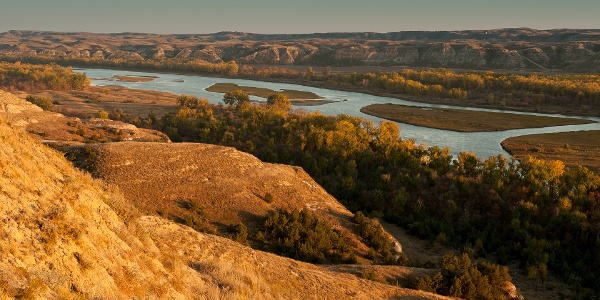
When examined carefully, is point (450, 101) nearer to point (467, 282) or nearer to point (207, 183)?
point (207, 183)

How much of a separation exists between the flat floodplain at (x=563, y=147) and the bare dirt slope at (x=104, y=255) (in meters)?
57.3

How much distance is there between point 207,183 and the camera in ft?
114

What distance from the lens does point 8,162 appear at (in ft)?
47.3

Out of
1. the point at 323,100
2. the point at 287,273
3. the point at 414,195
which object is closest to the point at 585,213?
the point at 414,195

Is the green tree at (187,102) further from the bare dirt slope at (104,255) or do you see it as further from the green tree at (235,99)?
the bare dirt slope at (104,255)

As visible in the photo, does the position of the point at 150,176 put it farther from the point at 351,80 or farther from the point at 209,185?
the point at 351,80

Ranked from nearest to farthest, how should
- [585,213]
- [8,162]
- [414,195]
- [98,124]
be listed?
[8,162], [585,213], [414,195], [98,124]

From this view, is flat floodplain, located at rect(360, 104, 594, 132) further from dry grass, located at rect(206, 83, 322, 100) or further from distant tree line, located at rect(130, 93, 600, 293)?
distant tree line, located at rect(130, 93, 600, 293)

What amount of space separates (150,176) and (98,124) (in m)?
30.3

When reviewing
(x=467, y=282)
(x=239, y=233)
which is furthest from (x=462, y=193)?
(x=239, y=233)

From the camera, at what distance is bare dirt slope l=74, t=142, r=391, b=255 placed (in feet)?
103

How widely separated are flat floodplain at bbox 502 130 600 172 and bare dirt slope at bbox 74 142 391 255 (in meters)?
45.4

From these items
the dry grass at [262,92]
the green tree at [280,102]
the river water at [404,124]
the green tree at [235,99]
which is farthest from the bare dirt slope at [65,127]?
the dry grass at [262,92]

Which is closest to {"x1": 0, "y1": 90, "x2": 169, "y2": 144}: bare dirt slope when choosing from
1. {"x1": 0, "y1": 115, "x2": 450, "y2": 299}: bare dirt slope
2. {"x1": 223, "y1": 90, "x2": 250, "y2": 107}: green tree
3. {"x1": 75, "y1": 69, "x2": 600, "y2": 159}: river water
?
{"x1": 0, "y1": 115, "x2": 450, "y2": 299}: bare dirt slope
